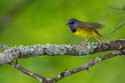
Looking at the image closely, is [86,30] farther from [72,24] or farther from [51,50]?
[51,50]

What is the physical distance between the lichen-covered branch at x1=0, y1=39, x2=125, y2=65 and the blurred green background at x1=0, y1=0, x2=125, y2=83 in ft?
14.6

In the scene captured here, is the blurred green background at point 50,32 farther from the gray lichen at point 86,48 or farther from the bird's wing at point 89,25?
the gray lichen at point 86,48

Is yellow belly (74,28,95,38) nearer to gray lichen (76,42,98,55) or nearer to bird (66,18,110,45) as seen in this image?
bird (66,18,110,45)

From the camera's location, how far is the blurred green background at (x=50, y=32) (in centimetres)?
986

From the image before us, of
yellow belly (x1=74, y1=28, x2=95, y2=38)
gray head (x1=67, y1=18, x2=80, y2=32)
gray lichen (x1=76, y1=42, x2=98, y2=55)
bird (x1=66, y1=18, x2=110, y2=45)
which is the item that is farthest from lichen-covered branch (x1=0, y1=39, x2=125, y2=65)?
gray head (x1=67, y1=18, x2=80, y2=32)

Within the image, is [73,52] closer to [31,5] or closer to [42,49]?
[42,49]

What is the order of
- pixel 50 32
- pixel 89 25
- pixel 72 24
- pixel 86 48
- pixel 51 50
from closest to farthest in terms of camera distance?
1. pixel 51 50
2. pixel 86 48
3. pixel 89 25
4. pixel 72 24
5. pixel 50 32

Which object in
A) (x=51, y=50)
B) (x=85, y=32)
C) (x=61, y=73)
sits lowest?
(x=61, y=73)

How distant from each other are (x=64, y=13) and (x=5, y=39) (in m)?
1.18

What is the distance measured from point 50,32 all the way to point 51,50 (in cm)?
549

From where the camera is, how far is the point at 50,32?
10.3m

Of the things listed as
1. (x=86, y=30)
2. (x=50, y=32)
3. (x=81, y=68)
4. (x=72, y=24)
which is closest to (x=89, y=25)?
(x=86, y=30)

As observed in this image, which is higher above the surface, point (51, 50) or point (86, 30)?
point (86, 30)

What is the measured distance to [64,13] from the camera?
1032 centimetres
